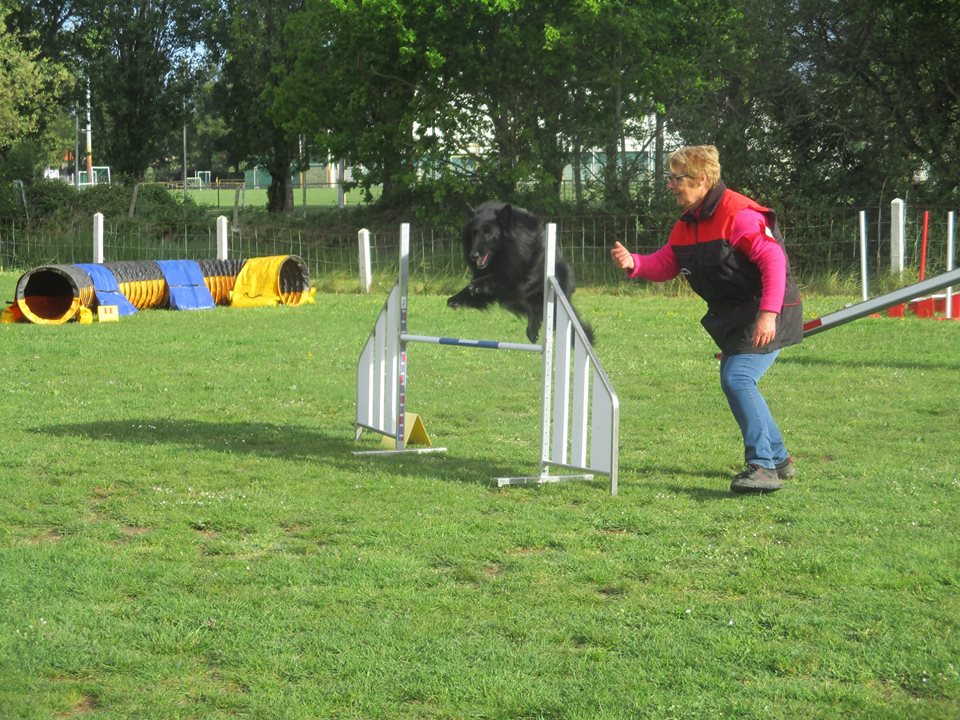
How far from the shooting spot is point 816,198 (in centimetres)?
2292

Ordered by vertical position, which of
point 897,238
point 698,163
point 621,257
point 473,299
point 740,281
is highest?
point 897,238

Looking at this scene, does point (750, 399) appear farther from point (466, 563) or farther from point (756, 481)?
point (466, 563)

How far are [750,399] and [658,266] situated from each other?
0.88 m

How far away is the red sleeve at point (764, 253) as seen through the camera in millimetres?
5750

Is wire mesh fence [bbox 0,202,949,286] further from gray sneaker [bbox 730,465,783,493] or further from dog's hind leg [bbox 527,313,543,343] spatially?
gray sneaker [bbox 730,465,783,493]

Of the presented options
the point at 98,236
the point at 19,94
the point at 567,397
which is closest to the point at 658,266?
the point at 567,397

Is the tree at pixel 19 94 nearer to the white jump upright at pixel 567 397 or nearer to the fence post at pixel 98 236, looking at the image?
the fence post at pixel 98 236

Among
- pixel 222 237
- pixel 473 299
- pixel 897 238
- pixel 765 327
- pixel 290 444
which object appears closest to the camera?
pixel 765 327

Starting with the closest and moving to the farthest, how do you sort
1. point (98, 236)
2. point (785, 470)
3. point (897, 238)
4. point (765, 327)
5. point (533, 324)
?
point (765, 327) → point (785, 470) → point (533, 324) → point (897, 238) → point (98, 236)

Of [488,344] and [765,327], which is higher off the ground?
[765,327]

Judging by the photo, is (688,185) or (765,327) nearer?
(765,327)

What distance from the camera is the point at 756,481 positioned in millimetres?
5977

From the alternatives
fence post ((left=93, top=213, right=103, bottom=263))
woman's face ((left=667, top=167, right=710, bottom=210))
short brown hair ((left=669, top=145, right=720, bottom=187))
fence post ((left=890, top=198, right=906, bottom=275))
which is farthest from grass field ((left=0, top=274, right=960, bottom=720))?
fence post ((left=93, top=213, right=103, bottom=263))

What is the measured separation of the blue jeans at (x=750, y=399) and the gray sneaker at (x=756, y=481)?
1.3 inches
